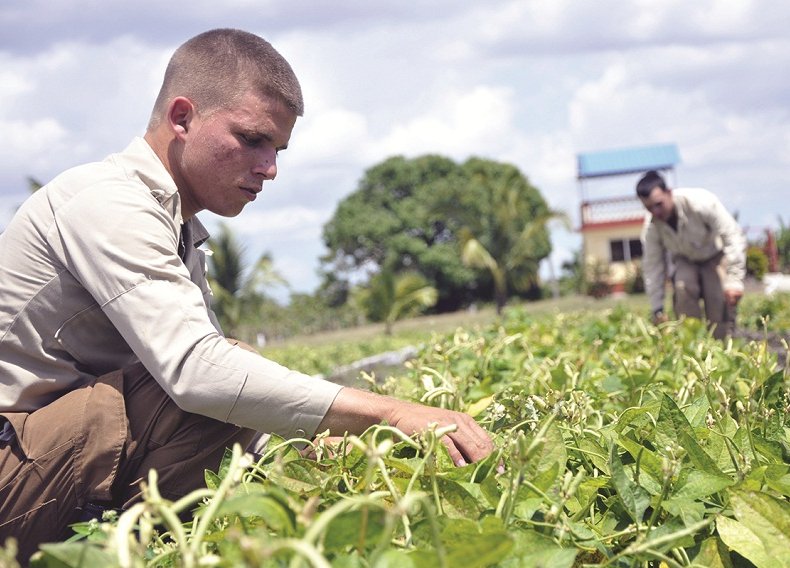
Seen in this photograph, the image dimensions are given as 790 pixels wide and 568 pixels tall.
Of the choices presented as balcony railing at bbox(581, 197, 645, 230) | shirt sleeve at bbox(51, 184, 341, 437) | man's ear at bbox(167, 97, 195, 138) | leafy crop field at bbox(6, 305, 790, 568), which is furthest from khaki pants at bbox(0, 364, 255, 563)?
balcony railing at bbox(581, 197, 645, 230)

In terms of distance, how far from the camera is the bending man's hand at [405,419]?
1.70 m

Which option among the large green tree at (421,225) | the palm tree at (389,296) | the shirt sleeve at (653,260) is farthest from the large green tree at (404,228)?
the shirt sleeve at (653,260)

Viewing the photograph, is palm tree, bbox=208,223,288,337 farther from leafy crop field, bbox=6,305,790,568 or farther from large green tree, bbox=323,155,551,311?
leafy crop field, bbox=6,305,790,568

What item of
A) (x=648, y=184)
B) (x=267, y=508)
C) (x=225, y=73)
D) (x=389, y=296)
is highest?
(x=225, y=73)

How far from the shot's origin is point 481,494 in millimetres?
1451

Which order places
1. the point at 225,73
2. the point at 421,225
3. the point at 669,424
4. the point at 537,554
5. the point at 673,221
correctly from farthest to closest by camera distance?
the point at 421,225 → the point at 673,221 → the point at 225,73 → the point at 669,424 → the point at 537,554

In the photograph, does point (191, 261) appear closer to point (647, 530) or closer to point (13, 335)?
point (13, 335)

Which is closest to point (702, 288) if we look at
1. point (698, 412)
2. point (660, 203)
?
point (660, 203)

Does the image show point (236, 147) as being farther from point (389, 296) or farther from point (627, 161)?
point (627, 161)

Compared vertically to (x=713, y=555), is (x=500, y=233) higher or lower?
higher

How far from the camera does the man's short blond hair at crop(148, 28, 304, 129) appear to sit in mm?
2395

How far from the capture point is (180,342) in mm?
1864

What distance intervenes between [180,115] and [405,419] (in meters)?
1.17

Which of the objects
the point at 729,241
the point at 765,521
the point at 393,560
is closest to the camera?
the point at 393,560
